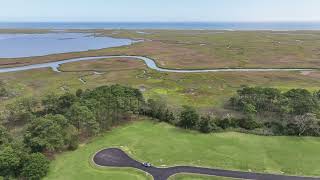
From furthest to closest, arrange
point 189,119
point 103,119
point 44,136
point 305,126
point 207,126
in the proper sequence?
point 103,119 < point 189,119 < point 207,126 < point 305,126 < point 44,136

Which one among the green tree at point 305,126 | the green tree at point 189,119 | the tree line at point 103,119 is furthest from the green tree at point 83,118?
the green tree at point 305,126

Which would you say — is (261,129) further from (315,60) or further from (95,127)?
(315,60)

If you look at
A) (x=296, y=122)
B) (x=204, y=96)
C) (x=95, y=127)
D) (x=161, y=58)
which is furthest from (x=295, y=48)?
(x=95, y=127)

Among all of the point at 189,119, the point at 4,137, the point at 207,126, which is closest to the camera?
the point at 4,137

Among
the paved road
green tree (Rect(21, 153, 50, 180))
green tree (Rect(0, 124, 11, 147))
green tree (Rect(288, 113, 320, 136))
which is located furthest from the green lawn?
green tree (Rect(0, 124, 11, 147))

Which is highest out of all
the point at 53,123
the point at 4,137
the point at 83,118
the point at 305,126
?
the point at 53,123

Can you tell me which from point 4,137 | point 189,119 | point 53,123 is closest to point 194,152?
point 189,119

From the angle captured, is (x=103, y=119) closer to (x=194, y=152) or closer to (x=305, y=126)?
(x=194, y=152)
